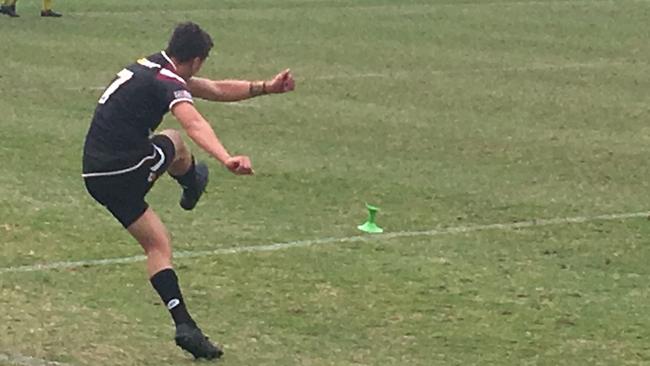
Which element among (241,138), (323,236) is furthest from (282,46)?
(323,236)

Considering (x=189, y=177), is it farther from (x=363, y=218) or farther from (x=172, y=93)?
(x=363, y=218)

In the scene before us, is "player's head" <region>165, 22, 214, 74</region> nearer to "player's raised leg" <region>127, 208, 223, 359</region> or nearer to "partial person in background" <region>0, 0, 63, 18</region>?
"player's raised leg" <region>127, 208, 223, 359</region>

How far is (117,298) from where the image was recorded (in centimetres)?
915

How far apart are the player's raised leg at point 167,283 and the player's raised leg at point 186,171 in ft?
1.48

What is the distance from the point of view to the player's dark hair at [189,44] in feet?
25.7

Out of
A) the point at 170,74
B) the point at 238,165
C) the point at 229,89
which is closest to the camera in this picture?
the point at 238,165

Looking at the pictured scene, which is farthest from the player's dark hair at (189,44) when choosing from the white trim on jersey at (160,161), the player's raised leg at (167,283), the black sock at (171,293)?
the black sock at (171,293)

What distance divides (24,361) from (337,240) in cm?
341

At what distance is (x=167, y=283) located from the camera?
26.0 feet

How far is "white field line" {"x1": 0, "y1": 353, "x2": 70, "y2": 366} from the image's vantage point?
7.78 metres

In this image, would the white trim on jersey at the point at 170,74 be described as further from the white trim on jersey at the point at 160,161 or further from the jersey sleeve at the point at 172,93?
the white trim on jersey at the point at 160,161

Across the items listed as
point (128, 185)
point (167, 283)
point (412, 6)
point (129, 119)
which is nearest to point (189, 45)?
point (129, 119)

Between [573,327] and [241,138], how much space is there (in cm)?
678

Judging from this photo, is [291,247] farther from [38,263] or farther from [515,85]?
[515,85]
